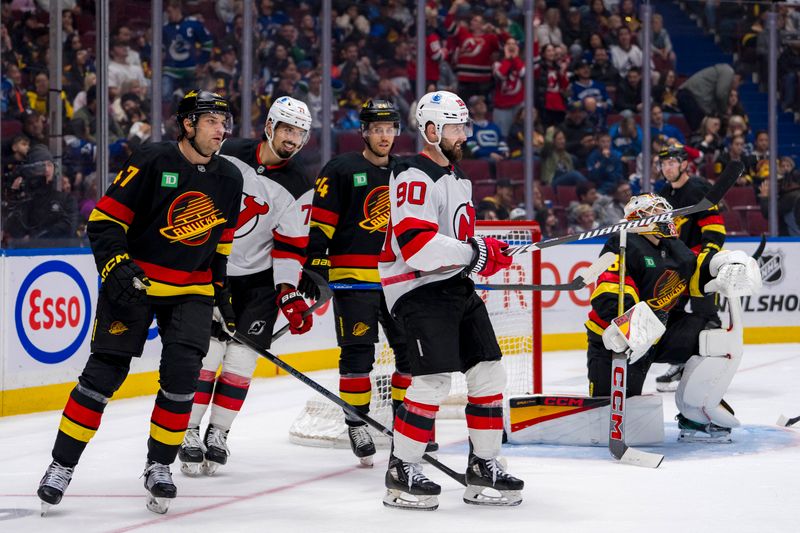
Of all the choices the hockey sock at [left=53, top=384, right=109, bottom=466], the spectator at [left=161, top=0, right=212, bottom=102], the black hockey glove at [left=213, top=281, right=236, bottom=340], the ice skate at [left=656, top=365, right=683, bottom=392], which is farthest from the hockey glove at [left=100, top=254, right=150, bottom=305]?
the spectator at [left=161, top=0, right=212, bottom=102]

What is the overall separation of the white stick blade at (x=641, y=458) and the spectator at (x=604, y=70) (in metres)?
5.61

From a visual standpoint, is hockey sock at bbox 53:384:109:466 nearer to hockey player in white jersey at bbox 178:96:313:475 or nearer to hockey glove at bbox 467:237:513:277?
hockey player in white jersey at bbox 178:96:313:475

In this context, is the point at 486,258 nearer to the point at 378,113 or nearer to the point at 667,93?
the point at 378,113

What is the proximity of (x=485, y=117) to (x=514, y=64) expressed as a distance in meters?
0.45

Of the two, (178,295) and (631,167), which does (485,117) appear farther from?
(178,295)

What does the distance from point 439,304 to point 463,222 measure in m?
0.26

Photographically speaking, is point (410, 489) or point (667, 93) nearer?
point (410, 489)

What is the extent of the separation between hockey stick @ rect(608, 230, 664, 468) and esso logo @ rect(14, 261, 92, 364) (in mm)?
2725

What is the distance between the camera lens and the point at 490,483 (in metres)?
3.53

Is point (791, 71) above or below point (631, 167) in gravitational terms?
above

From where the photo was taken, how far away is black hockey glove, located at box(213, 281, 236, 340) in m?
3.73

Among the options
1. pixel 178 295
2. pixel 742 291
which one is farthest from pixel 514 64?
pixel 178 295

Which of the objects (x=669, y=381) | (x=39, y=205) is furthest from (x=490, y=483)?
(x=39, y=205)

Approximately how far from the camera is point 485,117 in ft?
30.2
